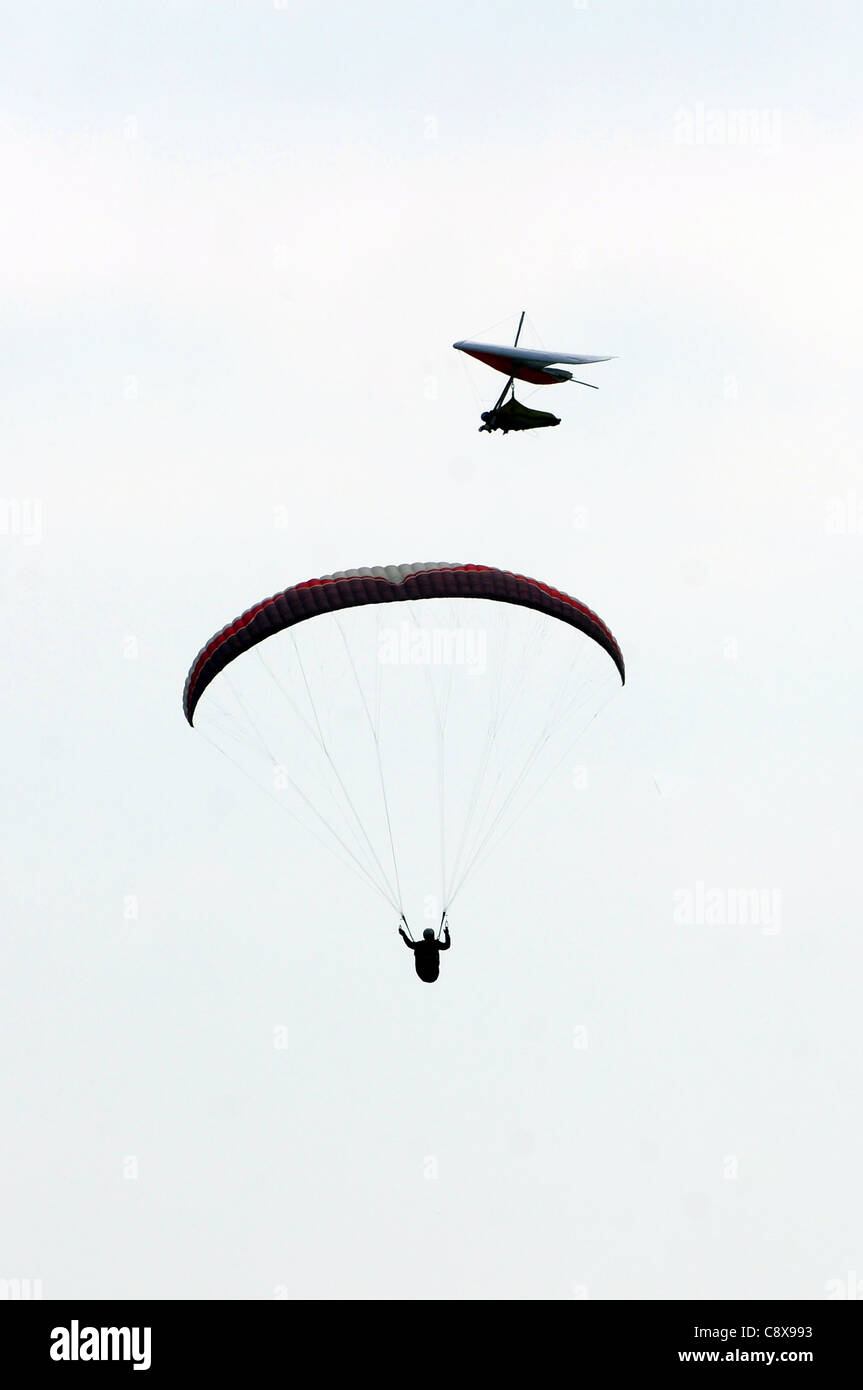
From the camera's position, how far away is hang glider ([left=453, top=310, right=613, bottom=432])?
44.8 metres

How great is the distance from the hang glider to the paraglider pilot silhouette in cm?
1007

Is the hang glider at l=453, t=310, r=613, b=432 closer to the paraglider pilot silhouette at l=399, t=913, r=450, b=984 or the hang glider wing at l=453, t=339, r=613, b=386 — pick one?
the hang glider wing at l=453, t=339, r=613, b=386

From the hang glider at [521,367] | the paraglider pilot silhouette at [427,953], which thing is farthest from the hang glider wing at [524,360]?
the paraglider pilot silhouette at [427,953]

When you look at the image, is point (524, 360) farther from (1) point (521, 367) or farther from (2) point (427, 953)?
(2) point (427, 953)

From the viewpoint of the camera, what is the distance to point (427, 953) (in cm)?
4247

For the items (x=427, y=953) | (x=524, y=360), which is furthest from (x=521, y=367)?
(x=427, y=953)

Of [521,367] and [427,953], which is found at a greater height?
[521,367]

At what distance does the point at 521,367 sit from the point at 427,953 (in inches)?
458

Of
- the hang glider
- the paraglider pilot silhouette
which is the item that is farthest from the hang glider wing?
the paraglider pilot silhouette

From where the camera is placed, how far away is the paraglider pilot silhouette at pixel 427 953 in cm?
4247

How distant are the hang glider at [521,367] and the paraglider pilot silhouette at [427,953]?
10.1 meters
